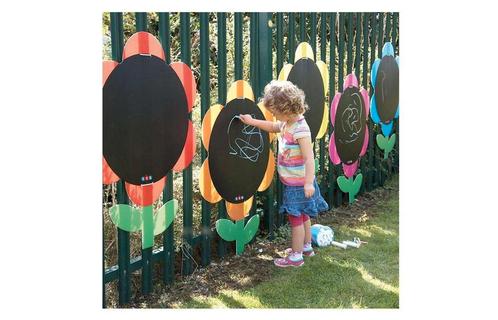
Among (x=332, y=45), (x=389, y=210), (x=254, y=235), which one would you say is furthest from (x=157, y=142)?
(x=389, y=210)

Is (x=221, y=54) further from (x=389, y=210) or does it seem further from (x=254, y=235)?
(x=389, y=210)

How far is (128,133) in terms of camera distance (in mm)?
3197

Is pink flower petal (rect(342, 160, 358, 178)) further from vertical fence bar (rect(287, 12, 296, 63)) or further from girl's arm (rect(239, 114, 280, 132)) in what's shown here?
girl's arm (rect(239, 114, 280, 132))

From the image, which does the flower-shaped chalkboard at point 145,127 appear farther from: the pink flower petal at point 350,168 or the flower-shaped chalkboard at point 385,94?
the flower-shaped chalkboard at point 385,94

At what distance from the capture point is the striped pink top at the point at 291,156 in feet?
12.4

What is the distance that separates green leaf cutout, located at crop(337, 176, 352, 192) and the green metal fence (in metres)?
0.06

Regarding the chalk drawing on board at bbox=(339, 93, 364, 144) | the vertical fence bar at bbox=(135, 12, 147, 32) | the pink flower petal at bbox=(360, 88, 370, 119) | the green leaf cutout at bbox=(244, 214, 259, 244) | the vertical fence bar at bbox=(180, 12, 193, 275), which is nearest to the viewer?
the vertical fence bar at bbox=(135, 12, 147, 32)

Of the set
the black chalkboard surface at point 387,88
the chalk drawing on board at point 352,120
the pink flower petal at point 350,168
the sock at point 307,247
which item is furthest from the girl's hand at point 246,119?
the black chalkboard surface at point 387,88

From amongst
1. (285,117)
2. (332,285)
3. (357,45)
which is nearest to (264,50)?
(285,117)

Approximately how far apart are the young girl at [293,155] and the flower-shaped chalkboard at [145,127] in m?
0.61

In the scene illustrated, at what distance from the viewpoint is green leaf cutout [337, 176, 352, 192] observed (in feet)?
17.9

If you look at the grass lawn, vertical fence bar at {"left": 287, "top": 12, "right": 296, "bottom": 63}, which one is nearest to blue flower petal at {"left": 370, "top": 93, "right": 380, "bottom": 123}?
vertical fence bar at {"left": 287, "top": 12, "right": 296, "bottom": 63}

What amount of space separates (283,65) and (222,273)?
171 cm

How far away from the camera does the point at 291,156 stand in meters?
3.82
